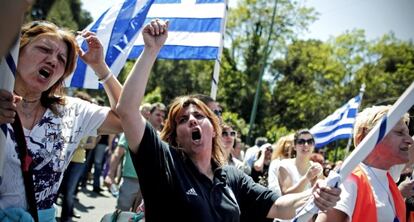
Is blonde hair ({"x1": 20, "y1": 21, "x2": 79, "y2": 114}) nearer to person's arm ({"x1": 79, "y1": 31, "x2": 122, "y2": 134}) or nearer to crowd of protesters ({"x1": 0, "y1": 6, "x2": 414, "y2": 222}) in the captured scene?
crowd of protesters ({"x1": 0, "y1": 6, "x2": 414, "y2": 222})

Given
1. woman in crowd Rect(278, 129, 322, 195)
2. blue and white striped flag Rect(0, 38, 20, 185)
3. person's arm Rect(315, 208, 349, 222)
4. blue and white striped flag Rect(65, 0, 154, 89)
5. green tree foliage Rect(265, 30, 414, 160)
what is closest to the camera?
blue and white striped flag Rect(0, 38, 20, 185)

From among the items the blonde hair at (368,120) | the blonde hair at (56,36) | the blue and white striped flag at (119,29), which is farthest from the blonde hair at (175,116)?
the blue and white striped flag at (119,29)

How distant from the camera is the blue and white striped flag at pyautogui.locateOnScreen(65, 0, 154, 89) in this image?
4.21 m

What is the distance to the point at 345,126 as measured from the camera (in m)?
9.62

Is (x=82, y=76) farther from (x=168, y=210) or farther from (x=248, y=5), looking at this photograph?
(x=248, y=5)

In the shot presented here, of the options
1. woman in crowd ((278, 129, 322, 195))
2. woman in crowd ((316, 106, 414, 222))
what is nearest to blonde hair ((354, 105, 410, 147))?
woman in crowd ((316, 106, 414, 222))

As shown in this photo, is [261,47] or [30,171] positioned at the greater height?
[261,47]

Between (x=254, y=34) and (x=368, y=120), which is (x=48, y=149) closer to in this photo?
(x=368, y=120)

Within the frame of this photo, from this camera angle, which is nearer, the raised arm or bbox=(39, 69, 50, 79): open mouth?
the raised arm

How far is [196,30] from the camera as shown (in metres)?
5.06

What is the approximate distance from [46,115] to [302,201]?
1389 mm

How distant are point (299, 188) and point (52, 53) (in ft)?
8.38

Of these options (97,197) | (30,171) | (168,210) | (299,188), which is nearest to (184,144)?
(168,210)

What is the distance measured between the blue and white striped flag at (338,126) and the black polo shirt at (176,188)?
7526 millimetres
